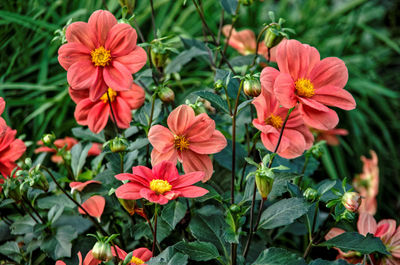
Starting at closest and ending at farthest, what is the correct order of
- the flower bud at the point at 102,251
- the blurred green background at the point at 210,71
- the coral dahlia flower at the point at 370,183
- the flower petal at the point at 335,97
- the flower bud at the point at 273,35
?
the flower bud at the point at 102,251 < the flower petal at the point at 335,97 < the flower bud at the point at 273,35 < the coral dahlia flower at the point at 370,183 < the blurred green background at the point at 210,71

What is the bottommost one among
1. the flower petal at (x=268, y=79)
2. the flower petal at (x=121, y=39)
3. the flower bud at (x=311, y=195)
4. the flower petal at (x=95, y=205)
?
the flower petal at (x=95, y=205)

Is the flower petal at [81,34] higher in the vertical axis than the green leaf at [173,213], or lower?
higher

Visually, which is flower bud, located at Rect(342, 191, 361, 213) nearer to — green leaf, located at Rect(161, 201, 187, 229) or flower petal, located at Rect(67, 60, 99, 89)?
green leaf, located at Rect(161, 201, 187, 229)

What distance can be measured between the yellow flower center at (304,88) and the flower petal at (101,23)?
28 centimetres

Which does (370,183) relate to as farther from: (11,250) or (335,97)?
(11,250)

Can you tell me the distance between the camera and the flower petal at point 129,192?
1.75 feet

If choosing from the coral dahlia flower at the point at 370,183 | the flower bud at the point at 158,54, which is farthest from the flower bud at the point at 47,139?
the coral dahlia flower at the point at 370,183

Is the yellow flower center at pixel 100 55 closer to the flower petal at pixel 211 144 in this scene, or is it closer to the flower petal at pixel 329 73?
the flower petal at pixel 211 144

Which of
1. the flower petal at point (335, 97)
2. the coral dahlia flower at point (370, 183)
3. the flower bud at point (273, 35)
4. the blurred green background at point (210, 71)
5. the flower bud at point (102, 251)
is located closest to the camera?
the flower bud at point (102, 251)

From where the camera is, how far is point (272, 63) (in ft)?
3.05

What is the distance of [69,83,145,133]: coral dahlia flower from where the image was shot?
2.41 feet

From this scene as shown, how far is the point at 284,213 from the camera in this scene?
0.63m

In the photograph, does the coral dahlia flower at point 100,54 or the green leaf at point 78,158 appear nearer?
the coral dahlia flower at point 100,54

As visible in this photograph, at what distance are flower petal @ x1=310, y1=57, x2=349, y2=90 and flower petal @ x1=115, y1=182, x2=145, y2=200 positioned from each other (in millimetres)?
287
